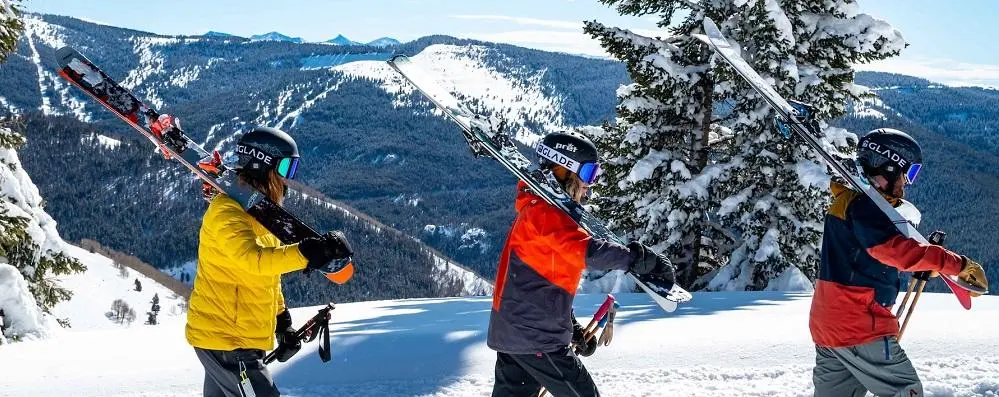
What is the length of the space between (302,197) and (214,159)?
179 metres

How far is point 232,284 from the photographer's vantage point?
374 cm

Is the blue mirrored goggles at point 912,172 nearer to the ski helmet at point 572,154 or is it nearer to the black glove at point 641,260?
the black glove at point 641,260

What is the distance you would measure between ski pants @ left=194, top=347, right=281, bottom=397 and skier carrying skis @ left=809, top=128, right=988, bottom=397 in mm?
2872

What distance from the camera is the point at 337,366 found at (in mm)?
6602

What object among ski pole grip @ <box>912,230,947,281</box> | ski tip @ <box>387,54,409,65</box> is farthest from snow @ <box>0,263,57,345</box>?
ski pole grip @ <box>912,230,947,281</box>

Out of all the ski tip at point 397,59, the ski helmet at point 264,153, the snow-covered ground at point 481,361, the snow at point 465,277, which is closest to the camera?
the ski helmet at point 264,153

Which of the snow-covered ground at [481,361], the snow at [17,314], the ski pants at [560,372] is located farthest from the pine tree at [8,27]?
the ski pants at [560,372]

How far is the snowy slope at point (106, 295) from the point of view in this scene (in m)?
120

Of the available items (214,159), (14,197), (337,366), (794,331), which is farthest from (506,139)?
(14,197)

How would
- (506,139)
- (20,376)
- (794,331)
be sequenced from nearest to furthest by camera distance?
(506,139) < (20,376) < (794,331)

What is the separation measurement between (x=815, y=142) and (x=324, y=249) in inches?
120

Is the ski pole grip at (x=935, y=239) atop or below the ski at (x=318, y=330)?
atop

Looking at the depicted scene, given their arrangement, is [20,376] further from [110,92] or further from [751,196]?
[751,196]

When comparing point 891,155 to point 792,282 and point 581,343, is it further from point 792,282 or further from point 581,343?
point 792,282
